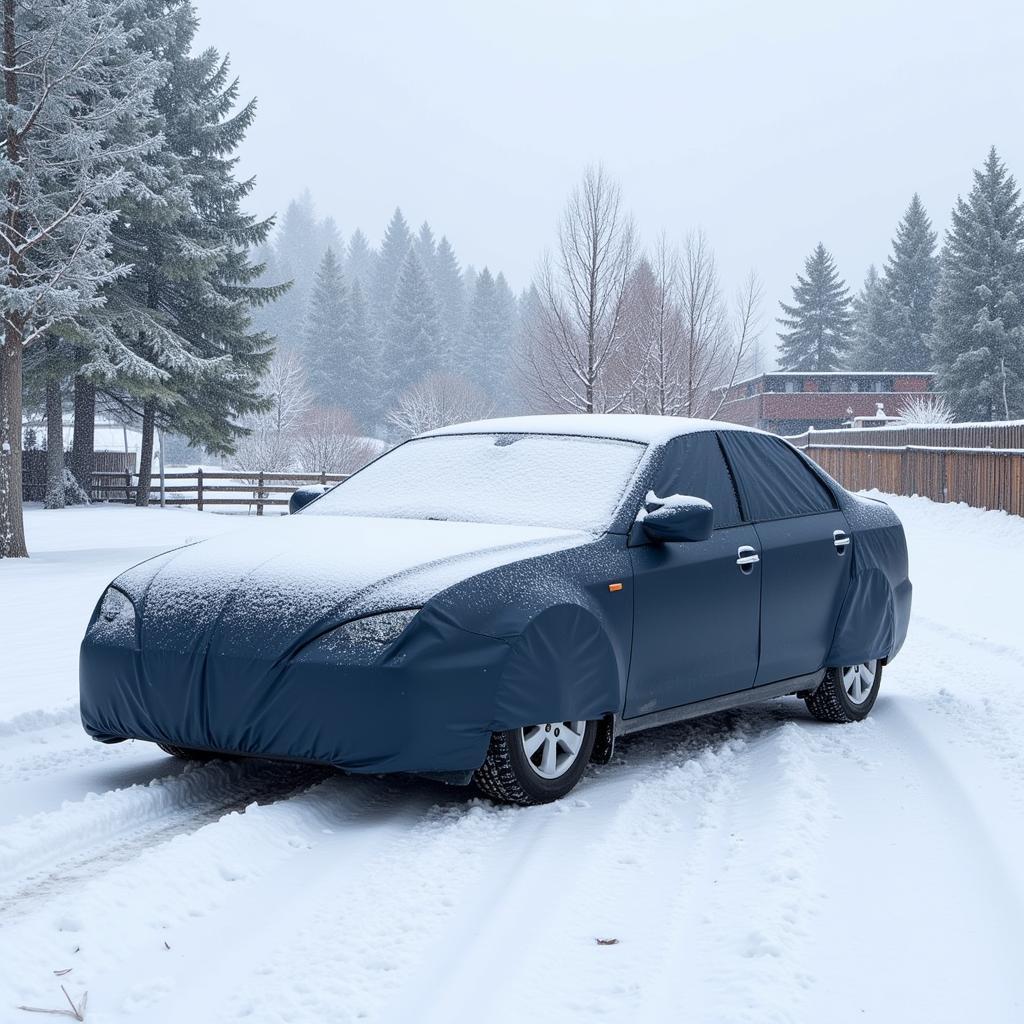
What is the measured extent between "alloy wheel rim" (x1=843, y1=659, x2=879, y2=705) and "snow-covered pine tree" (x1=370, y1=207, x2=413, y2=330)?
367 ft

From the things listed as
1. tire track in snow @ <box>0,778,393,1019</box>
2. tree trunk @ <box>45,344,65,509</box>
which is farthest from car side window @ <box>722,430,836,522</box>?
tree trunk @ <box>45,344,65,509</box>

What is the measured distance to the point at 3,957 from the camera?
3.47 m

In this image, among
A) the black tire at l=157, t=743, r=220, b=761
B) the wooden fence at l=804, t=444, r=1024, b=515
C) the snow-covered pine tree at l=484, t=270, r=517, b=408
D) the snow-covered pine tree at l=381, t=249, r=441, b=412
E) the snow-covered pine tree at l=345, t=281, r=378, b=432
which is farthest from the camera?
the snow-covered pine tree at l=484, t=270, r=517, b=408

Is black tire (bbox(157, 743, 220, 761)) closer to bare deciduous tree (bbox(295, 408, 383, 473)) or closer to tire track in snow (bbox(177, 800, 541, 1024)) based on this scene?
tire track in snow (bbox(177, 800, 541, 1024))

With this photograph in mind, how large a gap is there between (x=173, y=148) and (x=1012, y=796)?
31.3 meters

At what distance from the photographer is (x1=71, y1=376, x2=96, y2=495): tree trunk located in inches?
1289

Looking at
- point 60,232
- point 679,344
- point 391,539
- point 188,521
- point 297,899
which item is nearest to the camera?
point 297,899

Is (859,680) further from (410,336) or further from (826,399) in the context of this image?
(410,336)

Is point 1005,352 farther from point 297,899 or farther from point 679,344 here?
point 297,899

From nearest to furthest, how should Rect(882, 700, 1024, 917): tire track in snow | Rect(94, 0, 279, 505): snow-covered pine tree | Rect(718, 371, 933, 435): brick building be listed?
Rect(882, 700, 1024, 917): tire track in snow → Rect(94, 0, 279, 505): snow-covered pine tree → Rect(718, 371, 933, 435): brick building

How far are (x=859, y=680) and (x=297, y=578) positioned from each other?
3.56 m

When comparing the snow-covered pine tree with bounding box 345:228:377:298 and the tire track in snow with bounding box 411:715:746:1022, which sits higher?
the snow-covered pine tree with bounding box 345:228:377:298

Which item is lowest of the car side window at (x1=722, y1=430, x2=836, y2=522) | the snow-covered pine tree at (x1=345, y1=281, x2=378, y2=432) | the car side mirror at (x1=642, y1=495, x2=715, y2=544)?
the car side mirror at (x1=642, y1=495, x2=715, y2=544)

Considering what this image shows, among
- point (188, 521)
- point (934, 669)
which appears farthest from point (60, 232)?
point (934, 669)
